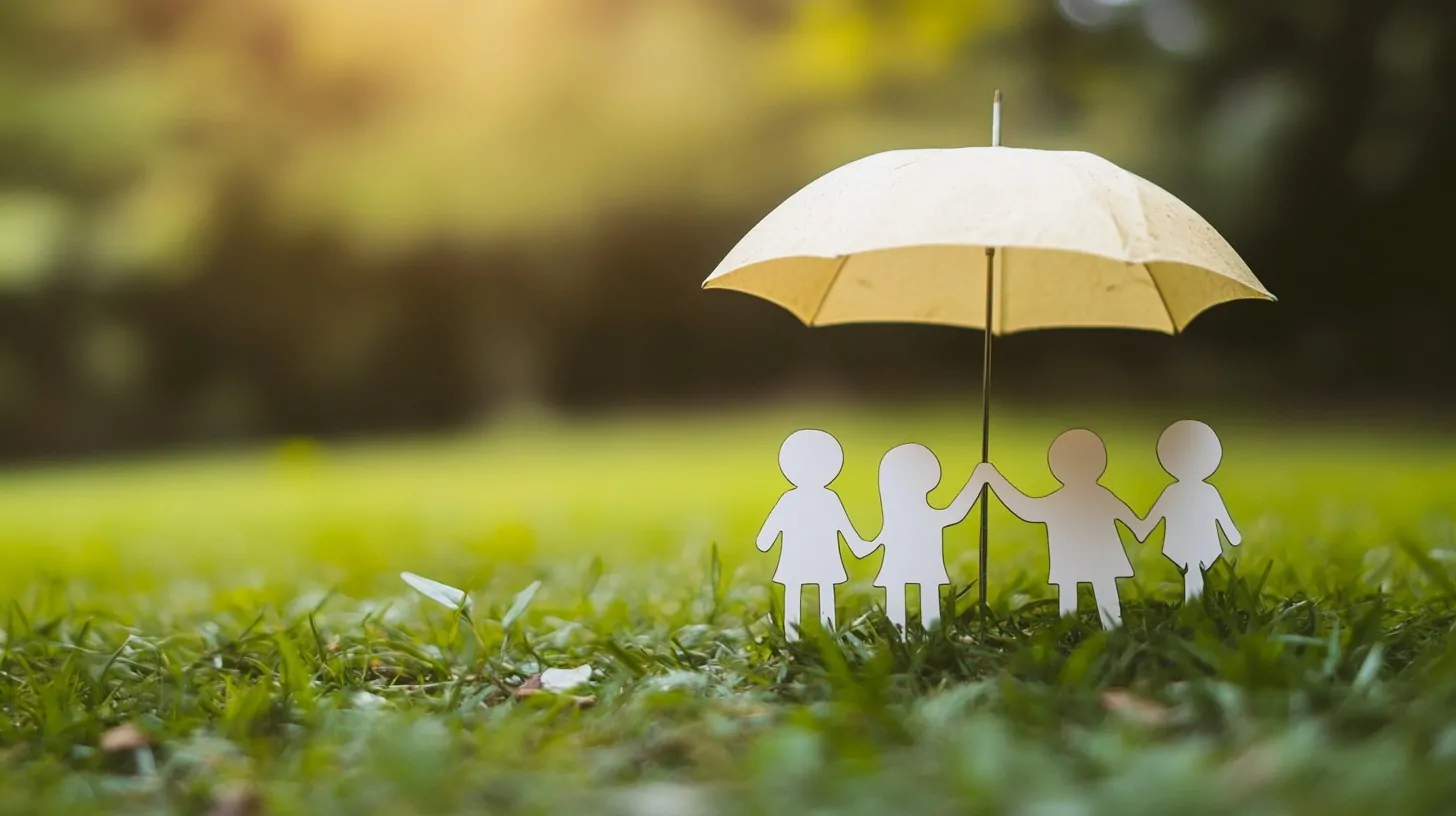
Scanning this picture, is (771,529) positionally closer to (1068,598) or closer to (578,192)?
(1068,598)

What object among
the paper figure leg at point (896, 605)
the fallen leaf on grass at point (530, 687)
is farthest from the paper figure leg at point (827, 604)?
the fallen leaf on grass at point (530, 687)

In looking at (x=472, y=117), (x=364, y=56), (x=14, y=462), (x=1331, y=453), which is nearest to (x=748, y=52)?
(x=472, y=117)

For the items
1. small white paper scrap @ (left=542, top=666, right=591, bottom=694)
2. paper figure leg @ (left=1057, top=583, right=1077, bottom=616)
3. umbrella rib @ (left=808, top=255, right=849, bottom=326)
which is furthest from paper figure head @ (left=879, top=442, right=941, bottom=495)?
small white paper scrap @ (left=542, top=666, right=591, bottom=694)

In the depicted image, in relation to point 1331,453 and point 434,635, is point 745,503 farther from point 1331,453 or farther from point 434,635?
point 1331,453

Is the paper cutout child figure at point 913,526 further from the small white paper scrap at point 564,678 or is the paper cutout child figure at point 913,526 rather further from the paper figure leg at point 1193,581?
the small white paper scrap at point 564,678

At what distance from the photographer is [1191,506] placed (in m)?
2.15

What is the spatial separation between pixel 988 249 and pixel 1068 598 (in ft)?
2.40

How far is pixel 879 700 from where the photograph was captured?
1704mm

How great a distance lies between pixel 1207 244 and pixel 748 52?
10.2 metres

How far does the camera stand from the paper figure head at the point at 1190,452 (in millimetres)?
2146

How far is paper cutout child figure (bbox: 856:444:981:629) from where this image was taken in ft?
6.88

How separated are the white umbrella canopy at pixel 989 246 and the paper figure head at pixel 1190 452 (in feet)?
0.91

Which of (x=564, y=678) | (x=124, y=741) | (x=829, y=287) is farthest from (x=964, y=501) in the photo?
(x=124, y=741)

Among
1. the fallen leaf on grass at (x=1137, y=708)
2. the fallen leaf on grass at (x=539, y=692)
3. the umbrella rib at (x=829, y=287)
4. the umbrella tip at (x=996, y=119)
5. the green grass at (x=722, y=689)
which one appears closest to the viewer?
the green grass at (x=722, y=689)
